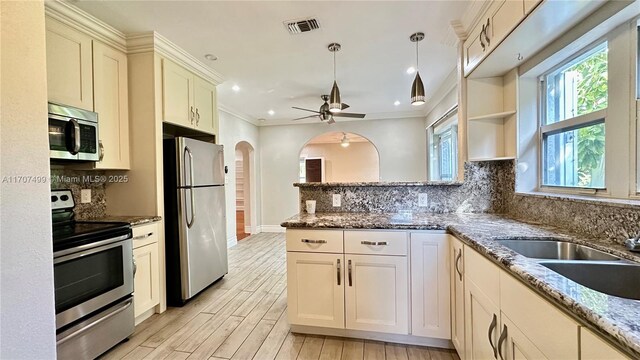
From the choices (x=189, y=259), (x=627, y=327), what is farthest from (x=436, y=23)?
(x=189, y=259)

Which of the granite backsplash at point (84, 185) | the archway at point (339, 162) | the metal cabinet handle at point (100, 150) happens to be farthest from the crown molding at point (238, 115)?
the archway at point (339, 162)

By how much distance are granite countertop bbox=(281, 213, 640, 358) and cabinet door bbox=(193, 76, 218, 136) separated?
175 centimetres

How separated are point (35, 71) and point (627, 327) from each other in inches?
71.1

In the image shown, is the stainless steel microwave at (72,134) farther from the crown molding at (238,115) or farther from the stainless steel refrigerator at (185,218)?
the crown molding at (238,115)

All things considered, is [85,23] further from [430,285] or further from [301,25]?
[430,285]

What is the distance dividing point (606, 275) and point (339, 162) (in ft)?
27.0

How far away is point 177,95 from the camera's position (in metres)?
2.84

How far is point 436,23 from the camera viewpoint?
2.40 metres

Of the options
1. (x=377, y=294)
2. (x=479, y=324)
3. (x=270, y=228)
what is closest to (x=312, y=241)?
(x=377, y=294)

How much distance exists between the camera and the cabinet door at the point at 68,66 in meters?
1.99

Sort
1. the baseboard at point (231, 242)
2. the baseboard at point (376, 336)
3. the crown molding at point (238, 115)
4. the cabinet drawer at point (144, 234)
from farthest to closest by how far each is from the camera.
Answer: the baseboard at point (231, 242)
the crown molding at point (238, 115)
the cabinet drawer at point (144, 234)
the baseboard at point (376, 336)

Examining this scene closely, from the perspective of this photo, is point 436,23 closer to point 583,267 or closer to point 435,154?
point 583,267

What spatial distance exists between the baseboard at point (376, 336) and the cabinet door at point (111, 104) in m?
2.10

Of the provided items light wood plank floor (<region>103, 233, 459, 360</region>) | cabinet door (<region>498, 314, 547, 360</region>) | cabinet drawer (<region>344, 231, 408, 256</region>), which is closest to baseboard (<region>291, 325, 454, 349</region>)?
light wood plank floor (<region>103, 233, 459, 360</region>)
